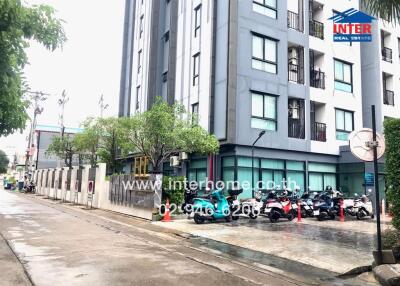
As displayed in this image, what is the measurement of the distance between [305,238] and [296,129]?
1113cm

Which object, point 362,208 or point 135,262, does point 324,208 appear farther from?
point 135,262

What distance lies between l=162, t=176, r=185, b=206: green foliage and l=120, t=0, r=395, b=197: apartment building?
11.0ft

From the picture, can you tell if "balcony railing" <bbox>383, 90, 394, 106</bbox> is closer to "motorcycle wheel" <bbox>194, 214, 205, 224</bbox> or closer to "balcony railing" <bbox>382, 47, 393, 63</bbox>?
"balcony railing" <bbox>382, 47, 393, 63</bbox>

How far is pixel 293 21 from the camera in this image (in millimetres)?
21953

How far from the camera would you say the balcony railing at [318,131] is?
21819mm

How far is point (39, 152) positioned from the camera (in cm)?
5884

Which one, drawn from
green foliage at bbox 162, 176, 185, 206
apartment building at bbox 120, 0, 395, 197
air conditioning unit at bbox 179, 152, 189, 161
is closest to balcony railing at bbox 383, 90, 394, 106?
apartment building at bbox 120, 0, 395, 197

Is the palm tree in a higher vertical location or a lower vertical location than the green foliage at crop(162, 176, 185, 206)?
higher

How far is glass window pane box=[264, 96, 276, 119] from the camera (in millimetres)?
19764

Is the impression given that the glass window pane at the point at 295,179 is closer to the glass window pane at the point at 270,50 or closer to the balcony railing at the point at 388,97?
the glass window pane at the point at 270,50

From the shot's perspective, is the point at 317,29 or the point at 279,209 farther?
the point at 317,29

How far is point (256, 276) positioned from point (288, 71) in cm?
1654

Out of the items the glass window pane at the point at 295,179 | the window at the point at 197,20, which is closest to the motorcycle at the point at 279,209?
the glass window pane at the point at 295,179

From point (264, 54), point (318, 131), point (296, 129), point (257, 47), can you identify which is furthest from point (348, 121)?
point (257, 47)
